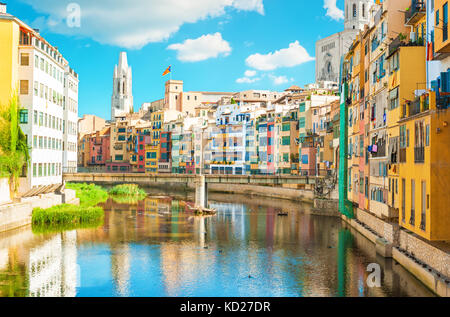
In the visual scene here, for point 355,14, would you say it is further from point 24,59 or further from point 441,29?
point 441,29

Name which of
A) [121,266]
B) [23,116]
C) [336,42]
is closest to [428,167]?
[121,266]

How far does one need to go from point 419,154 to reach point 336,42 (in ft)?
490

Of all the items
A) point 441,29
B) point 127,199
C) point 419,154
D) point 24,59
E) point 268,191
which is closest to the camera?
point 441,29

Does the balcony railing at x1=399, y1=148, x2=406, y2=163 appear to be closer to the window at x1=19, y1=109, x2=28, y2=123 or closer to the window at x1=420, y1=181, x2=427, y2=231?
the window at x1=420, y1=181, x2=427, y2=231

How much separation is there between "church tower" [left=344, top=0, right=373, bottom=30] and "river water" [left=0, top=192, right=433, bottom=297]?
135601 millimetres

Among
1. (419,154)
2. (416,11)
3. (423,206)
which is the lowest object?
(423,206)

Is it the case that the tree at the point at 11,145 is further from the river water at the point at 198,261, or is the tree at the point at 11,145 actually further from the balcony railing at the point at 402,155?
the balcony railing at the point at 402,155

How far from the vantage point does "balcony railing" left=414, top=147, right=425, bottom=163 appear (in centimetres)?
2925

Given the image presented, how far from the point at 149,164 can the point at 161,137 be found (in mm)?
7726

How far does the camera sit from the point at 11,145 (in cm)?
5053

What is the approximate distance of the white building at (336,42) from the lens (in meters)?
170

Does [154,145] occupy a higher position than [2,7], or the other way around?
[2,7]

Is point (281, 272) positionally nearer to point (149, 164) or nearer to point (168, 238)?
point (168, 238)
